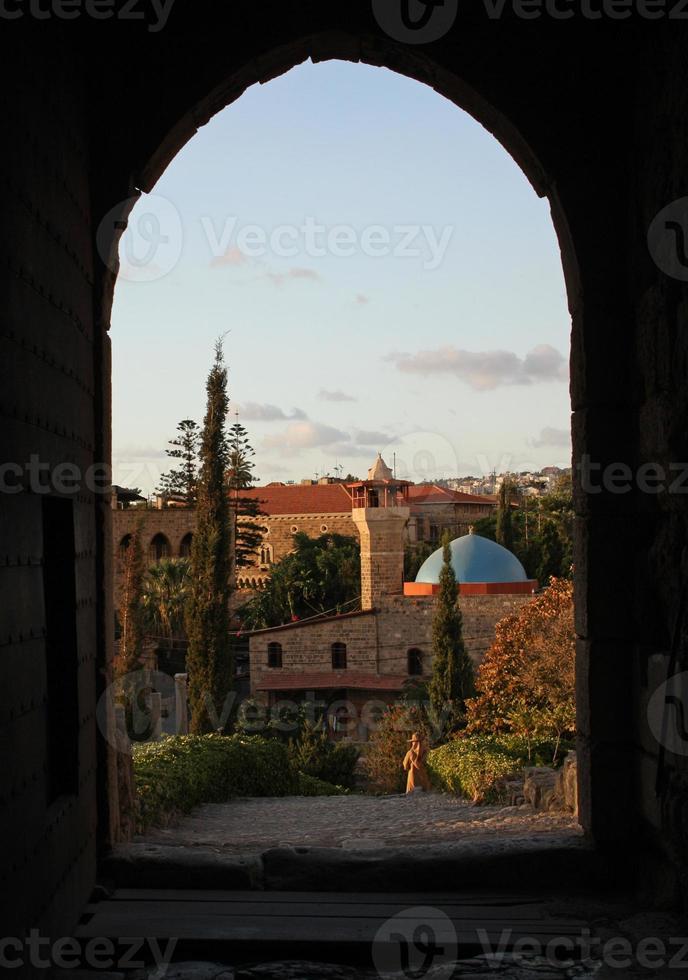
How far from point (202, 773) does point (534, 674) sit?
4923 mm

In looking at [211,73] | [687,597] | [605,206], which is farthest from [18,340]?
[605,206]

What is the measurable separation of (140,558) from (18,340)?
19.9m

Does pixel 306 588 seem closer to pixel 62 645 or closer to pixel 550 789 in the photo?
pixel 550 789

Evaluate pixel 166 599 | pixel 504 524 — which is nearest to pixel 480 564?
pixel 504 524

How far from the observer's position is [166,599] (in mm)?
30125

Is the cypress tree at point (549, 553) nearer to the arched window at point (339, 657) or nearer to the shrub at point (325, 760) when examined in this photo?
the arched window at point (339, 657)

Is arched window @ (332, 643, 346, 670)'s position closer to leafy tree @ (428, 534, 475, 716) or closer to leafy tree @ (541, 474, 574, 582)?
leafy tree @ (428, 534, 475, 716)

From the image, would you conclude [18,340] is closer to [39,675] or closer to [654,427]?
[39,675]

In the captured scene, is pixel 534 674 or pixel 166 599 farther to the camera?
pixel 166 599

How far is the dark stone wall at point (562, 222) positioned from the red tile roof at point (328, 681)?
23963mm

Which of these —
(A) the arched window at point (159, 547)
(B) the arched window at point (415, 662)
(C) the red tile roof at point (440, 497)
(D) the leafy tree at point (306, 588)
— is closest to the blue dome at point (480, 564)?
(B) the arched window at point (415, 662)

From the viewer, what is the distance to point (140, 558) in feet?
72.8

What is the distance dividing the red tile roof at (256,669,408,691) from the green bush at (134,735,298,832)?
14948 mm

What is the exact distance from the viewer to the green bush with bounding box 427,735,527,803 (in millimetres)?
9789
